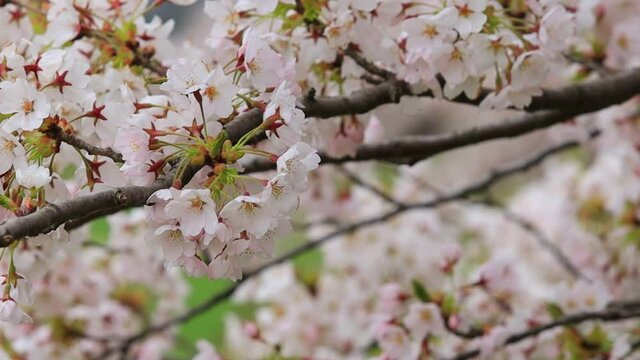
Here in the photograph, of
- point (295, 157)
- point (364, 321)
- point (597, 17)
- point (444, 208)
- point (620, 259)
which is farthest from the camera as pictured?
point (444, 208)

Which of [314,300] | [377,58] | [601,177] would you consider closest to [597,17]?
[377,58]

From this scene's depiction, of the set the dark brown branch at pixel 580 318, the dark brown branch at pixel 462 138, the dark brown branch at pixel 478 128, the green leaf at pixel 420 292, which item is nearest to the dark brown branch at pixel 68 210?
the dark brown branch at pixel 478 128

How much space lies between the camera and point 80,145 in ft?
3.57

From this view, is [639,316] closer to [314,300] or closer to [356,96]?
[356,96]

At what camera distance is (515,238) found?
4008 millimetres

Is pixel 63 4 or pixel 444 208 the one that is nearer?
pixel 63 4

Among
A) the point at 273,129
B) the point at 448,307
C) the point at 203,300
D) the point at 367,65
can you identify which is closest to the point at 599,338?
the point at 448,307

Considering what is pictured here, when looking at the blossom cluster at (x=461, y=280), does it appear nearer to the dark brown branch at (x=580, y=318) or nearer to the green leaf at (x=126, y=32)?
the dark brown branch at (x=580, y=318)

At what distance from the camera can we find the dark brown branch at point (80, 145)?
1.09 metres

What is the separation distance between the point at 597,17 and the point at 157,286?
1.68 m

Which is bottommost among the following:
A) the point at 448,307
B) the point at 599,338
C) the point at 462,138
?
the point at 599,338

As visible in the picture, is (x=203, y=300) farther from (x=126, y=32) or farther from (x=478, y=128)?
(x=126, y=32)

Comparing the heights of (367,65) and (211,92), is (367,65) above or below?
below

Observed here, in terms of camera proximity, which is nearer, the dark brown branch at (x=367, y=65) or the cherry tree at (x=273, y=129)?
the cherry tree at (x=273, y=129)
